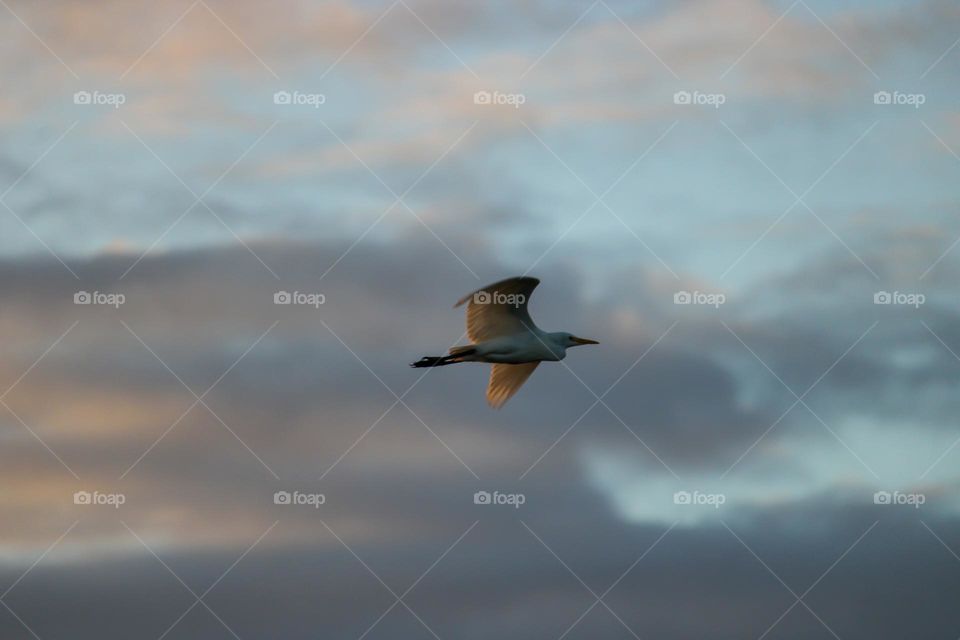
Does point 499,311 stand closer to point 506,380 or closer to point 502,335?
point 502,335

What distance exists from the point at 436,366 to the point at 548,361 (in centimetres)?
399

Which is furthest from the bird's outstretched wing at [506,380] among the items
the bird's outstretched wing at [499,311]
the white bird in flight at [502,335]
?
the bird's outstretched wing at [499,311]

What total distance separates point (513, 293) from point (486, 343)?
6.67ft

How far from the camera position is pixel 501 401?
248 feet

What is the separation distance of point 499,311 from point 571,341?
4401 millimetres

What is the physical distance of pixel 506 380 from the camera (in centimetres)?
7569

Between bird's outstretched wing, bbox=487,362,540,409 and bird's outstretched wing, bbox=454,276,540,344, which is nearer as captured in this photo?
bird's outstretched wing, bbox=454,276,540,344

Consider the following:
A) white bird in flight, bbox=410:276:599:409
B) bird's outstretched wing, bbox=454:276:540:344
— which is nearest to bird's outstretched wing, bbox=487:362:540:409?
white bird in flight, bbox=410:276:599:409

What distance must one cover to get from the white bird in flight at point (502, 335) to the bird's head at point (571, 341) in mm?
758

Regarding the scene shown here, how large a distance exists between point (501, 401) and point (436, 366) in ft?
9.66

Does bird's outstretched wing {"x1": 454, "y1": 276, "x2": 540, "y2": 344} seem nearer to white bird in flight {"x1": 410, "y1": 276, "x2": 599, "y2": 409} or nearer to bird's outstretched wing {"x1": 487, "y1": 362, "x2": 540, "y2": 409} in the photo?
white bird in flight {"x1": 410, "y1": 276, "x2": 599, "y2": 409}

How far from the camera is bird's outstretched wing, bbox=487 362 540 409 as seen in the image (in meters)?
75.6

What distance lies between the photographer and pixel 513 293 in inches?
2864

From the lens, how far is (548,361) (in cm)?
7556
